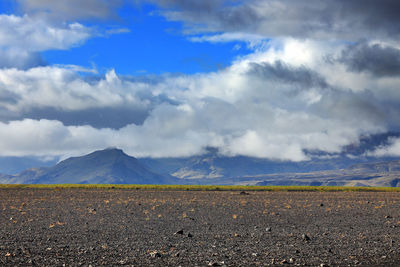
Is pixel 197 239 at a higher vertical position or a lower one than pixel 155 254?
lower

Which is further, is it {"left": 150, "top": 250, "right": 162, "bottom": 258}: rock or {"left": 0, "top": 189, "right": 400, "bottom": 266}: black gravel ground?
{"left": 150, "top": 250, "right": 162, "bottom": 258}: rock

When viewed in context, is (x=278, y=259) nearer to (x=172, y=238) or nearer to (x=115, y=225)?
(x=172, y=238)

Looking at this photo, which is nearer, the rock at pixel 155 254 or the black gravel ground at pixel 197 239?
the black gravel ground at pixel 197 239

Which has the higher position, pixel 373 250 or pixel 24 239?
pixel 24 239

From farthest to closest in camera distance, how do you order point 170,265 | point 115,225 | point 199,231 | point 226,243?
point 115,225 < point 199,231 < point 226,243 < point 170,265

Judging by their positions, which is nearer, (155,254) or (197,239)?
(155,254)

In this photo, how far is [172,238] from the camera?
108ft

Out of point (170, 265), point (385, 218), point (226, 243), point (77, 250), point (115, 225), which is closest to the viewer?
point (170, 265)

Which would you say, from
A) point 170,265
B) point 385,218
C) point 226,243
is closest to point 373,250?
point 226,243

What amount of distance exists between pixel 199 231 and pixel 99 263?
Result: 48.7 ft

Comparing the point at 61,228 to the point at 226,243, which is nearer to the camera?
the point at 226,243

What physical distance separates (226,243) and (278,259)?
6553 mm

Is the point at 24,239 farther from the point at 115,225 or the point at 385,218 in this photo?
the point at 385,218

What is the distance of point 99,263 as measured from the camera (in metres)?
23.6
